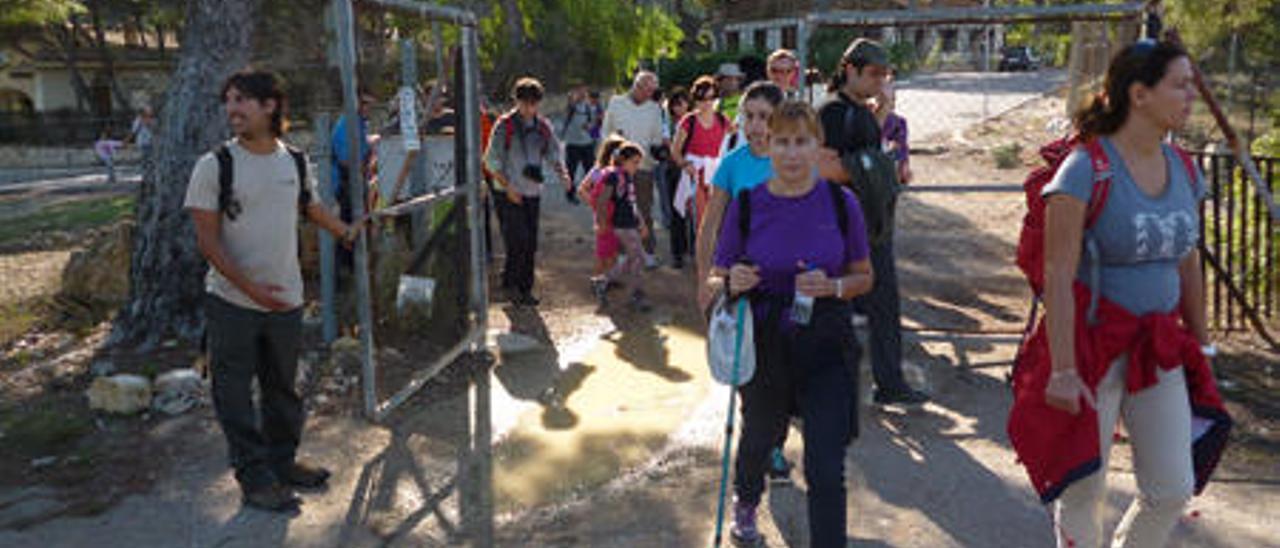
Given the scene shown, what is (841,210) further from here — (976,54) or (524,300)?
(976,54)

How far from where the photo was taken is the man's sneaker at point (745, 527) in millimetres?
4223

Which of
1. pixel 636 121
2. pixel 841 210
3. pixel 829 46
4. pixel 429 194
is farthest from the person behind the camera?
pixel 829 46

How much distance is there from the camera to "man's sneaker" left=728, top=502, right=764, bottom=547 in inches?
166

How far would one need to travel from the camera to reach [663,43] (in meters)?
27.0

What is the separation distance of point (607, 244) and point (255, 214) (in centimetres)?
432

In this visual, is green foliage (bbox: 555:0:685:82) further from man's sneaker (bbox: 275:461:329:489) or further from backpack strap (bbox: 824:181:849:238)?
backpack strap (bbox: 824:181:849:238)

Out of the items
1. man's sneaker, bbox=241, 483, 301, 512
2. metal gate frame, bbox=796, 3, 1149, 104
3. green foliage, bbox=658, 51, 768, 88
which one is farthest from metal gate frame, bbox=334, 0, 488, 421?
green foliage, bbox=658, 51, 768, 88

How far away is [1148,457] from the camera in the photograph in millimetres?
3225

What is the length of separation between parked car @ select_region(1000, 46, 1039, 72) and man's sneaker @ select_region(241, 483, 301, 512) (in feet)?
179

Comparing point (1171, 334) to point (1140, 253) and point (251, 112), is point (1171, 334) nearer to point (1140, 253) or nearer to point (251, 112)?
point (1140, 253)

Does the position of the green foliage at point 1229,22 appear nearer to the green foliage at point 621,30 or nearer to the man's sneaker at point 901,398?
the green foliage at point 621,30

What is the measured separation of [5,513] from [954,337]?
5.09 metres

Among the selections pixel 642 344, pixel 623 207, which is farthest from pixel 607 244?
pixel 642 344

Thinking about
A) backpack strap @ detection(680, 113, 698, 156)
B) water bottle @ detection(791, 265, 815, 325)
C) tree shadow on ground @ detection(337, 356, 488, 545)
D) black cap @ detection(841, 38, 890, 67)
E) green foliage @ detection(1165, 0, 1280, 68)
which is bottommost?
tree shadow on ground @ detection(337, 356, 488, 545)
